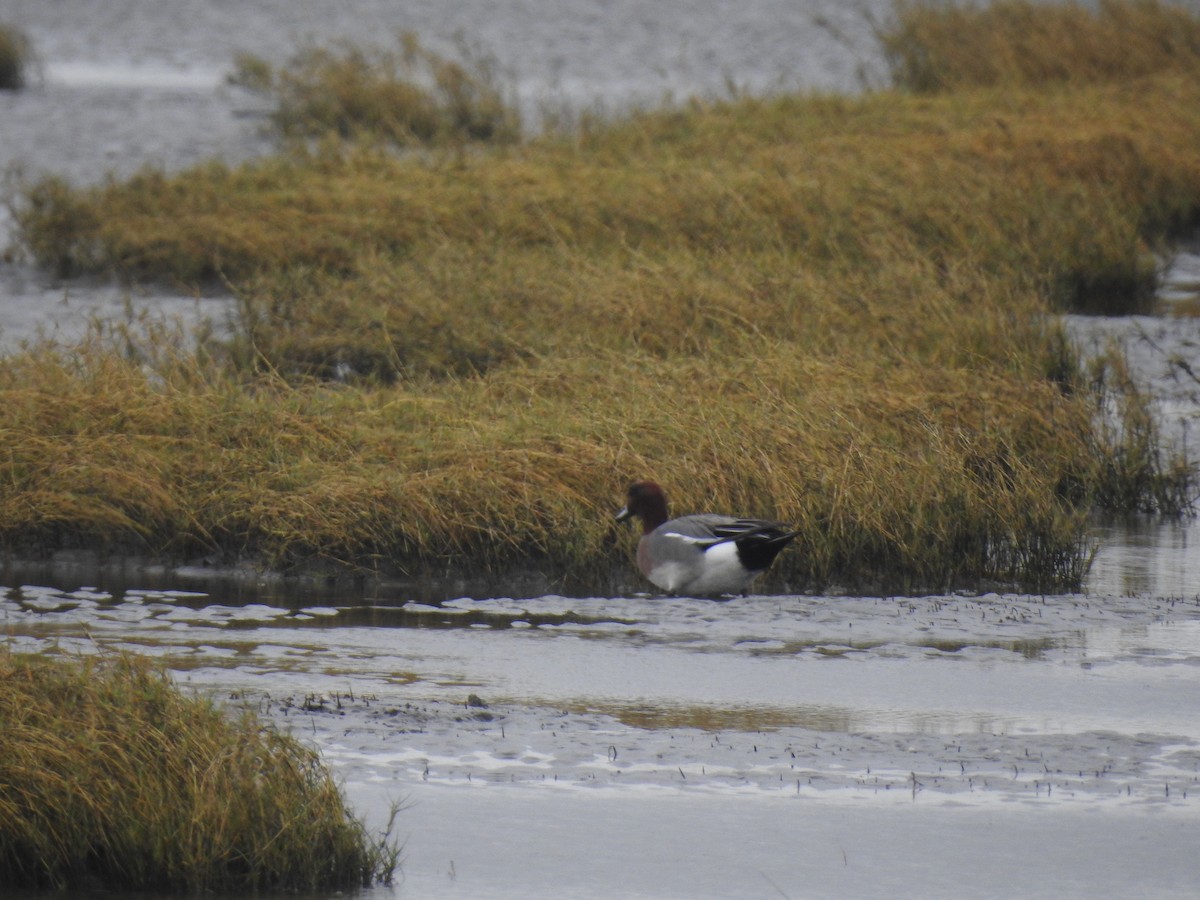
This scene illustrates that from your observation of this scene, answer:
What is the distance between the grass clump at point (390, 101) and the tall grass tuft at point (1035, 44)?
15.3ft

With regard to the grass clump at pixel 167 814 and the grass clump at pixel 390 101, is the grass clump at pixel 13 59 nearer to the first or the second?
the grass clump at pixel 390 101

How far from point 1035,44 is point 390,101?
22.5 feet

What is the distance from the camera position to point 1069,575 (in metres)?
8.08

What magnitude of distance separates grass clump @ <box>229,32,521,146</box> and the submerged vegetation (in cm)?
31

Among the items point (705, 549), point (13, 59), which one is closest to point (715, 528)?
point (705, 549)

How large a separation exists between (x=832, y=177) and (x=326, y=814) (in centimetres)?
1043

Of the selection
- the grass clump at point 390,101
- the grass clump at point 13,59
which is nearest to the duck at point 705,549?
the grass clump at point 390,101

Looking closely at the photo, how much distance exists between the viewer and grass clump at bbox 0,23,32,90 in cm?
2111

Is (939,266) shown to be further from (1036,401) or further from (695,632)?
(695,632)

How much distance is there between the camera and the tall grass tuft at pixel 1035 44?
20.1m

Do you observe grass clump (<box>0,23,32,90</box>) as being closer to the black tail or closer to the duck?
the duck

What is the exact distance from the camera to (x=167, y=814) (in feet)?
15.0

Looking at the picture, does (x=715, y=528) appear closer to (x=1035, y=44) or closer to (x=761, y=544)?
(x=761, y=544)

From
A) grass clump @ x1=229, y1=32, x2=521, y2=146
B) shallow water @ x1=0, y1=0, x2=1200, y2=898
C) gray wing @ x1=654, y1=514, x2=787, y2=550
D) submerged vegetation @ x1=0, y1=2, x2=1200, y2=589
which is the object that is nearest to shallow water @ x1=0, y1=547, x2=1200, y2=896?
shallow water @ x1=0, y1=0, x2=1200, y2=898
